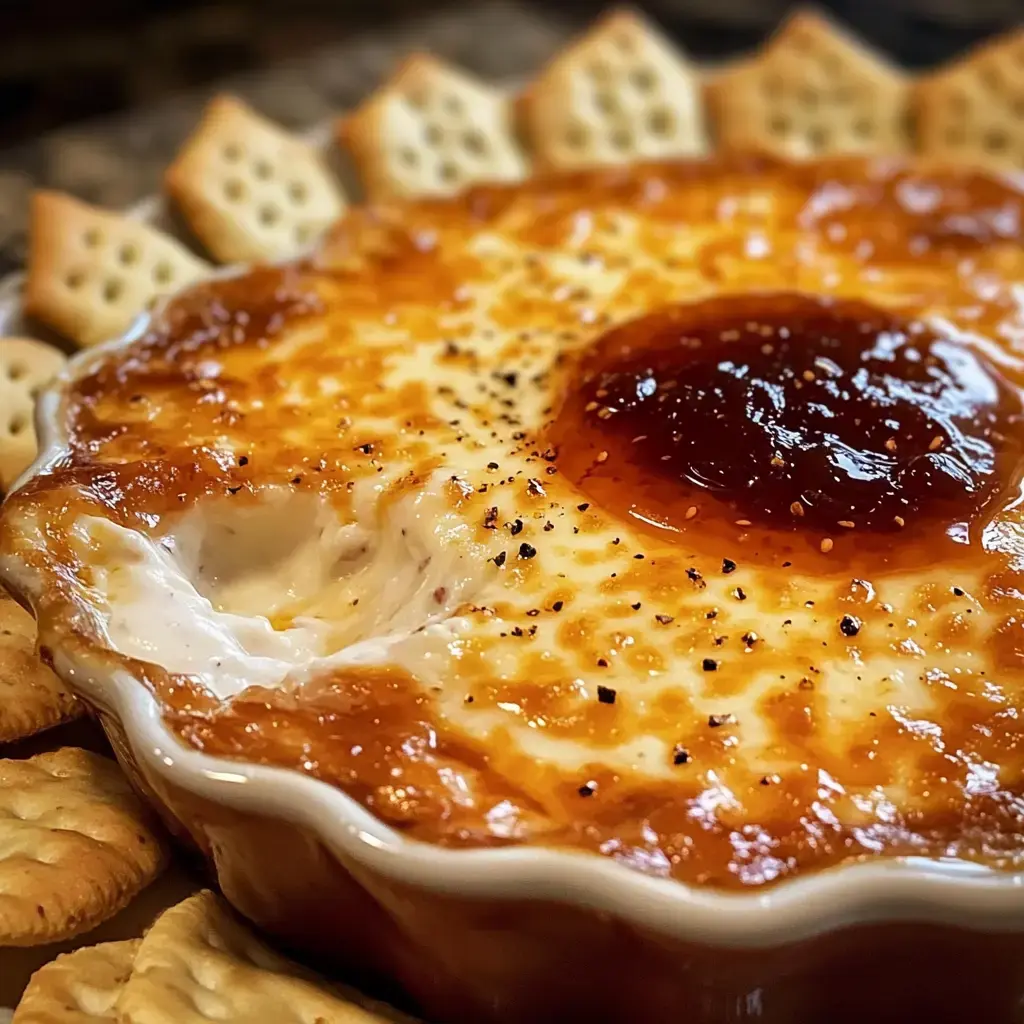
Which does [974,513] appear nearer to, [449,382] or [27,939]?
[449,382]

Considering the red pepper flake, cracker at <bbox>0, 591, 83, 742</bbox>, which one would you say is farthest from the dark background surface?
the red pepper flake

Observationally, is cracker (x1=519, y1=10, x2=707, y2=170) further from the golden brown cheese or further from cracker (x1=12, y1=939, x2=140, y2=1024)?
cracker (x1=12, y1=939, x2=140, y2=1024)

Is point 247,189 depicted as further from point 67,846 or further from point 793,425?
point 67,846

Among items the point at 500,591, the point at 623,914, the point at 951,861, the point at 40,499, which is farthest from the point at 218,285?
the point at 951,861

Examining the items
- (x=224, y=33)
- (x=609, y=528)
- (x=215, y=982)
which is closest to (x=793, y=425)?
(x=609, y=528)

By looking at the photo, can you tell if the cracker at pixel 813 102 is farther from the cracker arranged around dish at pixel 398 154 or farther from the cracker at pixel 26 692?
the cracker at pixel 26 692

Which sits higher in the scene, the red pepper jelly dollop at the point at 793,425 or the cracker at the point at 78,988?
the red pepper jelly dollop at the point at 793,425

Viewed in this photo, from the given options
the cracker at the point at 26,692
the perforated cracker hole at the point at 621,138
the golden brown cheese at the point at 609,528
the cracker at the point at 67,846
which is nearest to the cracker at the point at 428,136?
the perforated cracker hole at the point at 621,138
